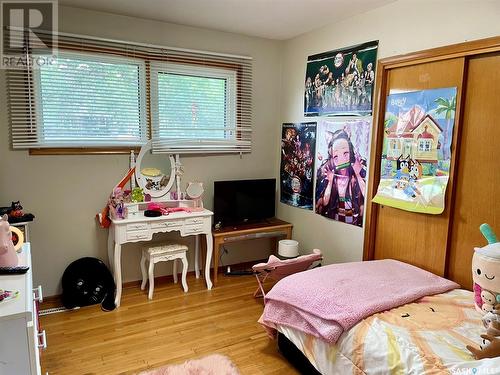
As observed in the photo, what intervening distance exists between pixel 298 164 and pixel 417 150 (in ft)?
4.54

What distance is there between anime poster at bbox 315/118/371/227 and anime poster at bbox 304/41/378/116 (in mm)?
137

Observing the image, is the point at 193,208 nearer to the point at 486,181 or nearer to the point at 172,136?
the point at 172,136

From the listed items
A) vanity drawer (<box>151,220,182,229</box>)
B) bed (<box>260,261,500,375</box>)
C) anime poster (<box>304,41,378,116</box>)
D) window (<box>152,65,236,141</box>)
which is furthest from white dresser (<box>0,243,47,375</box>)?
anime poster (<box>304,41,378,116</box>)

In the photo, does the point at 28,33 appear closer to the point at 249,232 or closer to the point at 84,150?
the point at 84,150

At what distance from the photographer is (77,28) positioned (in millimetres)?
3082

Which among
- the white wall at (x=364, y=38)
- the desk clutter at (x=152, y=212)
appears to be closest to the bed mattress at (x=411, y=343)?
the white wall at (x=364, y=38)

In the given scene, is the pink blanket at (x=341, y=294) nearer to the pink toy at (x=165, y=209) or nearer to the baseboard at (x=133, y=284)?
the pink toy at (x=165, y=209)

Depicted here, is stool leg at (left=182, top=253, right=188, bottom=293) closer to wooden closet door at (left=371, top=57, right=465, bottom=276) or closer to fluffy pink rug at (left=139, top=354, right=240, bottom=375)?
fluffy pink rug at (left=139, top=354, right=240, bottom=375)

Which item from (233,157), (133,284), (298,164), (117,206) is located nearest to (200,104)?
(233,157)

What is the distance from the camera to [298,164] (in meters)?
3.87

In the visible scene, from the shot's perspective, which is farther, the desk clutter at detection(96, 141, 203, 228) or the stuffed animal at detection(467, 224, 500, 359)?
the desk clutter at detection(96, 141, 203, 228)

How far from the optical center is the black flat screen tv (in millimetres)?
3746

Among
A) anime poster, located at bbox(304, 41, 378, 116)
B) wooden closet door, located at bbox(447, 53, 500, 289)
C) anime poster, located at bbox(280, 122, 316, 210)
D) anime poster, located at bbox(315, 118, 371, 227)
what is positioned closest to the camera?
wooden closet door, located at bbox(447, 53, 500, 289)

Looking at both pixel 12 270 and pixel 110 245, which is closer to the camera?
pixel 12 270
